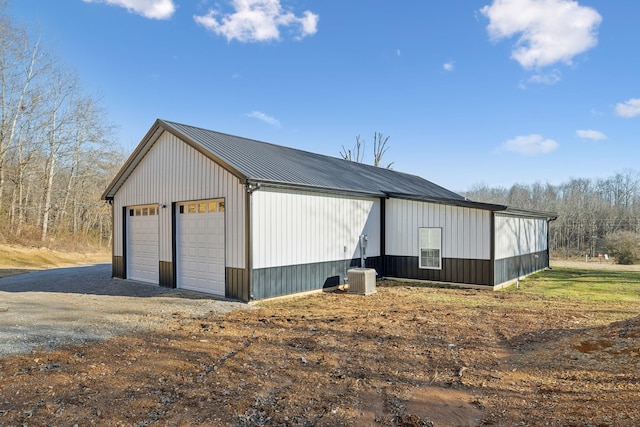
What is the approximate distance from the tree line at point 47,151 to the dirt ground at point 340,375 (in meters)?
22.0

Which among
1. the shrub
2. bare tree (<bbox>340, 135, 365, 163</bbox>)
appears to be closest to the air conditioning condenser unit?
the shrub

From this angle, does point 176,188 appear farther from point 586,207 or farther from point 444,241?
point 586,207

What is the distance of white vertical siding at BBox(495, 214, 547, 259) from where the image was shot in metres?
11.5

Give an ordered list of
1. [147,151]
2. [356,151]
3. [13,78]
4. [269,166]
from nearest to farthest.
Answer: [269,166] < [147,151] < [13,78] < [356,151]

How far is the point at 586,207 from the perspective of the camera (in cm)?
3509

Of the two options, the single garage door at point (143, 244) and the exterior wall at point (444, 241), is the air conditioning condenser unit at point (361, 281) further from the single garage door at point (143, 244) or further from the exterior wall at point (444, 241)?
the single garage door at point (143, 244)

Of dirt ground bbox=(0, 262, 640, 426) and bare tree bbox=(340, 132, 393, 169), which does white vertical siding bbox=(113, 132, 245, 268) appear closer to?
dirt ground bbox=(0, 262, 640, 426)

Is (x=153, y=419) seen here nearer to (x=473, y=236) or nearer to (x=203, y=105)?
(x=473, y=236)

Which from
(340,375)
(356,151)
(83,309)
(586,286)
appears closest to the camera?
(340,375)

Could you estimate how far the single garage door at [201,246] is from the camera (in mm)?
9898

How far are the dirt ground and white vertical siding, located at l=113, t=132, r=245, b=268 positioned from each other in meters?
2.73

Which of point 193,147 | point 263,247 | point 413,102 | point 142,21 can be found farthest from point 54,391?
point 413,102

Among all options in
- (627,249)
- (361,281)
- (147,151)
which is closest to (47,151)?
(147,151)

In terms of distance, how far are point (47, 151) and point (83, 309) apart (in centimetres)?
2254
